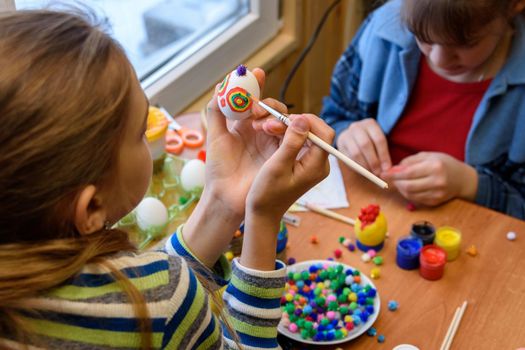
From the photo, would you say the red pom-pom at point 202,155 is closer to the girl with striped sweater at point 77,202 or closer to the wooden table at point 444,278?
the wooden table at point 444,278

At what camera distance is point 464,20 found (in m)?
1.07

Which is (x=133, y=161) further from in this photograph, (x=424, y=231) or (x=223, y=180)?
(x=424, y=231)

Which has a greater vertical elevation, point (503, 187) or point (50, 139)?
point (50, 139)

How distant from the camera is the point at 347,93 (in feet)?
4.94

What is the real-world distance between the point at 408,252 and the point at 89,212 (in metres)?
0.58

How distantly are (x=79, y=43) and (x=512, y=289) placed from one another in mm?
780

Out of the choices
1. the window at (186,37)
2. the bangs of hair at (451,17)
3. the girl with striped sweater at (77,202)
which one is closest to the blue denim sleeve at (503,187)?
the bangs of hair at (451,17)

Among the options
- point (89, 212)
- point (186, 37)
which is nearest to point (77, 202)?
point (89, 212)

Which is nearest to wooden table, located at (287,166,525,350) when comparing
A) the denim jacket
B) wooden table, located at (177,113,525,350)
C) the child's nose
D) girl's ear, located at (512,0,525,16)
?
wooden table, located at (177,113,525,350)

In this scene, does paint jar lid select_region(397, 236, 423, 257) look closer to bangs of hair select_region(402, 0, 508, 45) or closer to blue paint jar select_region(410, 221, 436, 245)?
blue paint jar select_region(410, 221, 436, 245)

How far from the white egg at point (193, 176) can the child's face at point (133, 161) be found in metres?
0.43

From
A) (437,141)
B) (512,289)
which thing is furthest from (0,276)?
(437,141)

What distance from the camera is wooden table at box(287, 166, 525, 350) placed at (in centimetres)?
93

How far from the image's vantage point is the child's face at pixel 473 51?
3.72 ft
